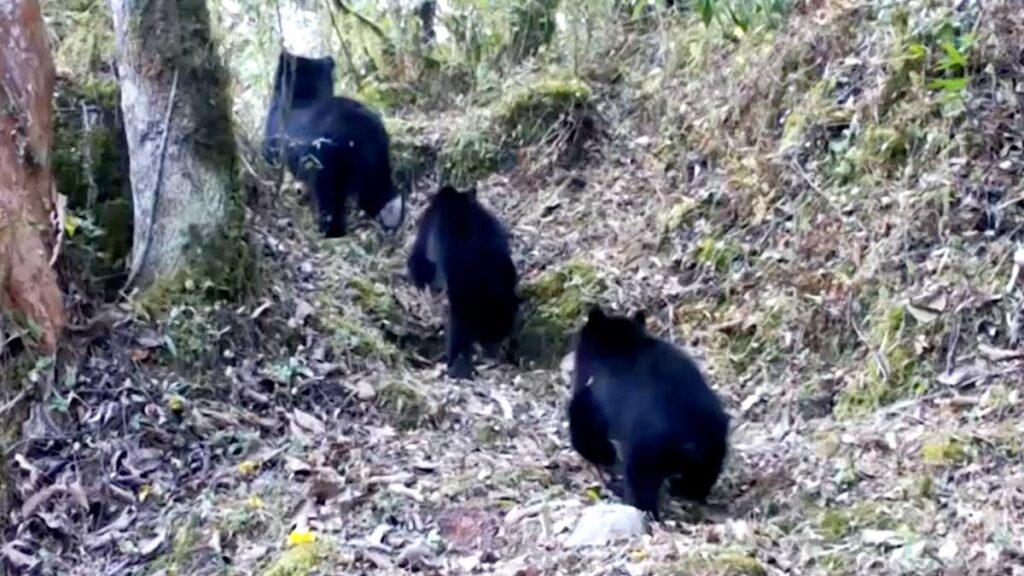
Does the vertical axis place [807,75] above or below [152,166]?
above

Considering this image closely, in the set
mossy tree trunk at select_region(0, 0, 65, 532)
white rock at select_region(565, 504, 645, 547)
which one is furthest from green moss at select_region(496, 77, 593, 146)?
white rock at select_region(565, 504, 645, 547)

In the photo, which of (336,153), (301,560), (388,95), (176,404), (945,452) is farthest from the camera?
(388,95)

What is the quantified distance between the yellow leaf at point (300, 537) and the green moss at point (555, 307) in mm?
3269

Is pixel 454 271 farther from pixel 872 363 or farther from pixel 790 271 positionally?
pixel 872 363

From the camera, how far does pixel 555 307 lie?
344 inches

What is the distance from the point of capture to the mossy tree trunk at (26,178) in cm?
611

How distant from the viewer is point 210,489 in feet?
19.3

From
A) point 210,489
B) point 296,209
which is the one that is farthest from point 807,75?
point 210,489

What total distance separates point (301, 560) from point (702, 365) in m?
3.39

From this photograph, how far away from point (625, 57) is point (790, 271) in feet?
13.0

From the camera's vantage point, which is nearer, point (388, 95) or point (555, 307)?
point (555, 307)

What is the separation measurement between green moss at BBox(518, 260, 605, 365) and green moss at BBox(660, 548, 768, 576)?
3.67m

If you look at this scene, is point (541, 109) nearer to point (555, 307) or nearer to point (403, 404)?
point (555, 307)

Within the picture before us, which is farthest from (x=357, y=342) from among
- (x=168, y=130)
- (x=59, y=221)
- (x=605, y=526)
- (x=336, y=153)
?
(x=336, y=153)
